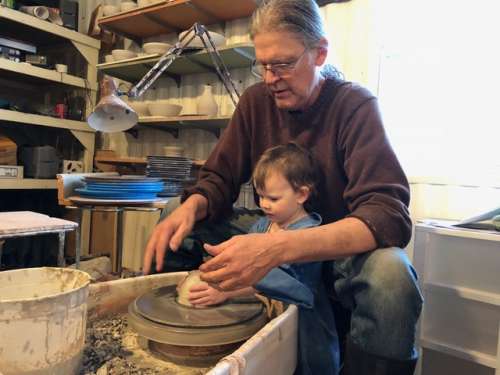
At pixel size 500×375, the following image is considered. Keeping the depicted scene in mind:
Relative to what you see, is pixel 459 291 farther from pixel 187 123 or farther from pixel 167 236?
pixel 187 123

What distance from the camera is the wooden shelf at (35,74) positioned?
2260mm

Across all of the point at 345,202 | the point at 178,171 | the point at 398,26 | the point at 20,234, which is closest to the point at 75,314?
the point at 345,202

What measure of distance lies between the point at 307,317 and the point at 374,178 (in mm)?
341

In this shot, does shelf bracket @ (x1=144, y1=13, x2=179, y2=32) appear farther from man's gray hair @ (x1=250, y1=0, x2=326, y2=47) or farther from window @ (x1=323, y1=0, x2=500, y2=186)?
man's gray hair @ (x1=250, y1=0, x2=326, y2=47)

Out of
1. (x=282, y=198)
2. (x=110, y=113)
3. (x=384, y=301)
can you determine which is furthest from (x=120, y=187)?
(x=384, y=301)

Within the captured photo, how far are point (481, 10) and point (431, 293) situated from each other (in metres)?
1.09

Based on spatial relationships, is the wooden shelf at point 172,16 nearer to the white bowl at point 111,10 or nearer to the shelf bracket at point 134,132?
the white bowl at point 111,10

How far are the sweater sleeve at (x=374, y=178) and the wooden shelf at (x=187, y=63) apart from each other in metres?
0.99

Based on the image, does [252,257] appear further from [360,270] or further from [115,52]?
[115,52]

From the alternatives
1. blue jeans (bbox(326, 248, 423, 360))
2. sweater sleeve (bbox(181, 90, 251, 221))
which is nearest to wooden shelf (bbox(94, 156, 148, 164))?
sweater sleeve (bbox(181, 90, 251, 221))

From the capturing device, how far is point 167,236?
3.18ft

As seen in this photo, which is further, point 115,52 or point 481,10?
point 115,52

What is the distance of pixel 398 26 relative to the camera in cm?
170

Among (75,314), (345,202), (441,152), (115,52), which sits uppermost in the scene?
(115,52)
